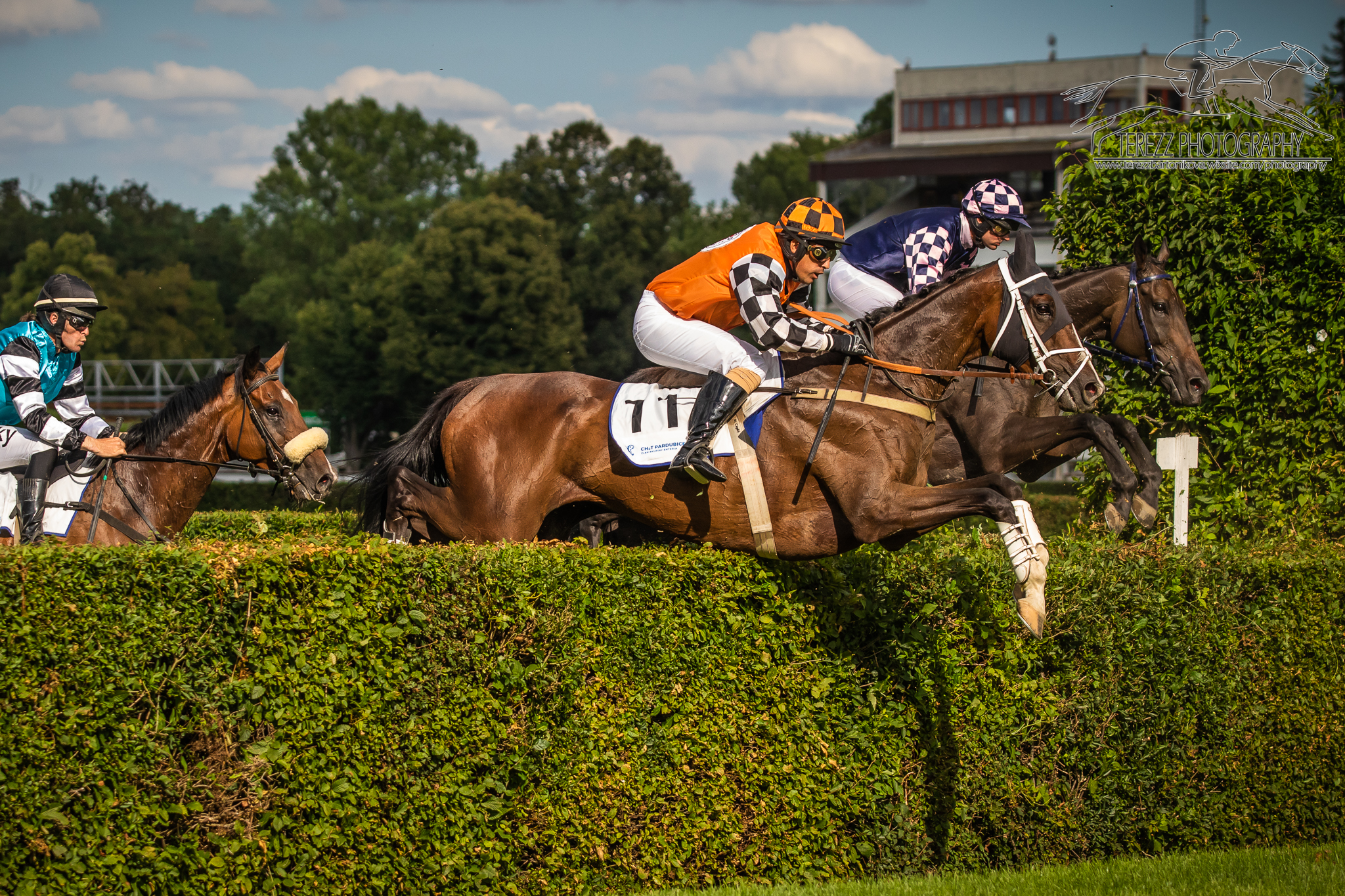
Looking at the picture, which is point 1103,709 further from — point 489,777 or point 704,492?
point 489,777

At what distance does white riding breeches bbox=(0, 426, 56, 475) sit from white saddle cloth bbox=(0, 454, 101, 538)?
7cm

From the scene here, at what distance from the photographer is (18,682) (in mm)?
3590

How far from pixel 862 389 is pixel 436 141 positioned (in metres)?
66.9

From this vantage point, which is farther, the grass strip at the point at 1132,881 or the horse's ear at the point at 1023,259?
the horse's ear at the point at 1023,259

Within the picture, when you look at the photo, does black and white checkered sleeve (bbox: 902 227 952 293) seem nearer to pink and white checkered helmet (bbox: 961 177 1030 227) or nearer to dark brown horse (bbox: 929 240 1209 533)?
pink and white checkered helmet (bbox: 961 177 1030 227)

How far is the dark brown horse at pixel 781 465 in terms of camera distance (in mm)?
5051

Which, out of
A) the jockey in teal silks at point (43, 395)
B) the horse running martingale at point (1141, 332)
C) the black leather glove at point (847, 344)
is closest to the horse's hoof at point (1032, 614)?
the black leather glove at point (847, 344)

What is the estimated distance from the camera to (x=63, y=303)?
577 cm

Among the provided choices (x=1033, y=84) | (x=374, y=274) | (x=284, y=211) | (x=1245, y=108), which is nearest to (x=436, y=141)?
(x=284, y=211)

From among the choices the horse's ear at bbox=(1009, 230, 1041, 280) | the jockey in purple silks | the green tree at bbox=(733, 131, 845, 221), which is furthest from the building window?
the horse's ear at bbox=(1009, 230, 1041, 280)

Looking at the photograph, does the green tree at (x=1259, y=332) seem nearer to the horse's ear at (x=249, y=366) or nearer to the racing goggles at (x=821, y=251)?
the racing goggles at (x=821, y=251)

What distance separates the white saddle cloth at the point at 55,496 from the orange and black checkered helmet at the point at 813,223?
12.8ft

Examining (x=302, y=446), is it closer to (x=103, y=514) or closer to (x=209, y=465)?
(x=209, y=465)

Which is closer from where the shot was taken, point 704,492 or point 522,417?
point 704,492
